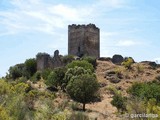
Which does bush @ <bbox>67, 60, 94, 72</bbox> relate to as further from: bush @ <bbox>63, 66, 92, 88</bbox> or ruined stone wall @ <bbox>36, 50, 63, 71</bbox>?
ruined stone wall @ <bbox>36, 50, 63, 71</bbox>

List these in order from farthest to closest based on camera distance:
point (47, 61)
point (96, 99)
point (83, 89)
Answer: point (47, 61) < point (96, 99) < point (83, 89)

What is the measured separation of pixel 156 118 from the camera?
20.9m

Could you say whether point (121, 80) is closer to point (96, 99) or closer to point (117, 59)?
point (96, 99)

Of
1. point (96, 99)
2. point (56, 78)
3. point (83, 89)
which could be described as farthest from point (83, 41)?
point (83, 89)

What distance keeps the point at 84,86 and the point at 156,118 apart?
858 inches

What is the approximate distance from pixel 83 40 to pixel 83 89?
26319 millimetres

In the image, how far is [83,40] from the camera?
6775 centimetres

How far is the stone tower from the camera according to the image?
67875 mm

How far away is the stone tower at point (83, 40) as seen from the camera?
6788 centimetres

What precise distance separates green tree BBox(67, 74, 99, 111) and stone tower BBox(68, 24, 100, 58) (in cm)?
2413

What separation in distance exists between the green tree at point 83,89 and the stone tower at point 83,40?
79.2ft

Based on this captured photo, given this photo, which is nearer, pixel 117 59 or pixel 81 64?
pixel 81 64

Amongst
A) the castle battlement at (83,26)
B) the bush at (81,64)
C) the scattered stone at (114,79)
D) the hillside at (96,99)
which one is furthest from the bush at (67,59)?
the scattered stone at (114,79)

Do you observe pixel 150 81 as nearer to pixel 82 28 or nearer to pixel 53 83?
pixel 53 83
